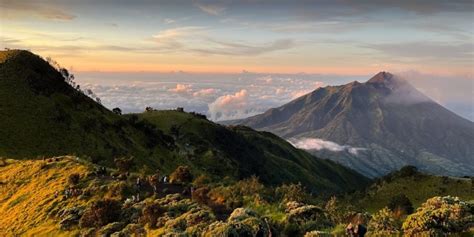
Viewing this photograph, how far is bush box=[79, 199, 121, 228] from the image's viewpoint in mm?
41500

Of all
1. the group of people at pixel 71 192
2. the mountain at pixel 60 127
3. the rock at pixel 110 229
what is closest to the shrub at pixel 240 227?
the rock at pixel 110 229

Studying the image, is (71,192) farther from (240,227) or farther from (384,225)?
(384,225)

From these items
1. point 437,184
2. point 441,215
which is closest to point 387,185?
point 437,184

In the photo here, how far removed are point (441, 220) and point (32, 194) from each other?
52006mm

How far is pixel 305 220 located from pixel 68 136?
4143 inches

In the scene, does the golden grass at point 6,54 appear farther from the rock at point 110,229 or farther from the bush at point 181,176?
the rock at point 110,229

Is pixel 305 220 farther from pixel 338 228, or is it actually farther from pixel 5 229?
pixel 5 229

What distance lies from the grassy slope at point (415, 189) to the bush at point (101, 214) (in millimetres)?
111448

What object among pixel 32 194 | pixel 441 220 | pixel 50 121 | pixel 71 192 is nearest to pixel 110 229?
pixel 71 192

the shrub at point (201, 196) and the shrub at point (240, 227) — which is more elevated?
the shrub at point (240, 227)

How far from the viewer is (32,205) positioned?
176 feet

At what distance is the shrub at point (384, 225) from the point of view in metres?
27.0

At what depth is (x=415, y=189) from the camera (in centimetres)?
14900

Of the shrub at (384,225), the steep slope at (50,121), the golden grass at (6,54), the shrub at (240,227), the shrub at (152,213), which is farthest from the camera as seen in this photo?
the golden grass at (6,54)
